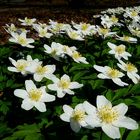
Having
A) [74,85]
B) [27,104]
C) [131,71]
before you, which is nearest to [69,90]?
[74,85]

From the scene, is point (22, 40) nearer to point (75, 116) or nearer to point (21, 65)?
point (21, 65)

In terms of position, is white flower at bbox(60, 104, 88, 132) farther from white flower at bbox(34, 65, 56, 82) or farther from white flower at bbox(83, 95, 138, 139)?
white flower at bbox(34, 65, 56, 82)

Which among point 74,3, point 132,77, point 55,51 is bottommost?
point 74,3

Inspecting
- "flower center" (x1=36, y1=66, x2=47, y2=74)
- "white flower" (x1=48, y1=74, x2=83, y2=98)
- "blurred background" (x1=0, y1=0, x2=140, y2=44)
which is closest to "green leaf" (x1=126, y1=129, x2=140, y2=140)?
"white flower" (x1=48, y1=74, x2=83, y2=98)

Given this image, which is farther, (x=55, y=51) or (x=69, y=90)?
(x=55, y=51)

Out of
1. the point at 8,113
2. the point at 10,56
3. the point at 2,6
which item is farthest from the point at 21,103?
the point at 2,6

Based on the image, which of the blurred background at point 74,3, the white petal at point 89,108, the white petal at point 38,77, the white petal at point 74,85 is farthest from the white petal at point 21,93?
the blurred background at point 74,3
